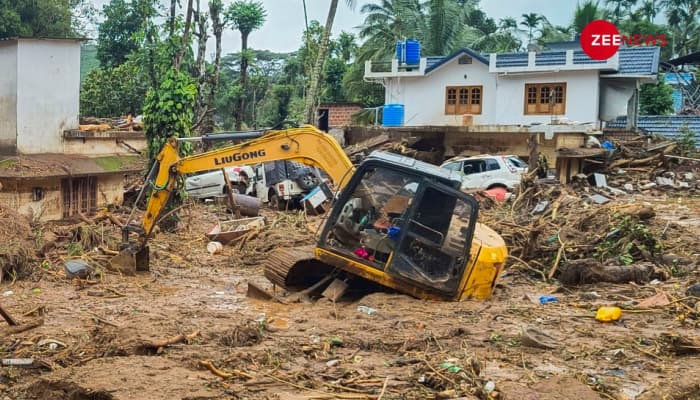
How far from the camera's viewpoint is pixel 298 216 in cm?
2030

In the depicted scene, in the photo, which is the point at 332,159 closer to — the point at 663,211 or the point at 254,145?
the point at 254,145

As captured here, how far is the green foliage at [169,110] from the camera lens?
59.8 feet

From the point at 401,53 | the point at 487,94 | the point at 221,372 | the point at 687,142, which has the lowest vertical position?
the point at 221,372

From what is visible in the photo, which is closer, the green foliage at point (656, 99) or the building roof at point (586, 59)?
the building roof at point (586, 59)

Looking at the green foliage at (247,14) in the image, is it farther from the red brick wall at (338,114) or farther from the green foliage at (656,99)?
the green foliage at (656,99)

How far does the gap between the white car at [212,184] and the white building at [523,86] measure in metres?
11.3

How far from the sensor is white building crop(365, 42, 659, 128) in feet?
102

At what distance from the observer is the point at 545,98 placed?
1266 inches

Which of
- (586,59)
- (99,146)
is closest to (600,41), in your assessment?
(586,59)

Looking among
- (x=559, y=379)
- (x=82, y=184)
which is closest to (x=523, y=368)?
(x=559, y=379)

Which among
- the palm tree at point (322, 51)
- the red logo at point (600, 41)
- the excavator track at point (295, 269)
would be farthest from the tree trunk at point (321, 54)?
the excavator track at point (295, 269)

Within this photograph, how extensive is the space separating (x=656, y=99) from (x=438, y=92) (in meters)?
10.5

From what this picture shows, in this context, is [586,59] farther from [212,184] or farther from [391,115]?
[212,184]

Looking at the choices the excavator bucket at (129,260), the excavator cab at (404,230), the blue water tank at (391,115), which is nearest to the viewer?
the excavator cab at (404,230)
